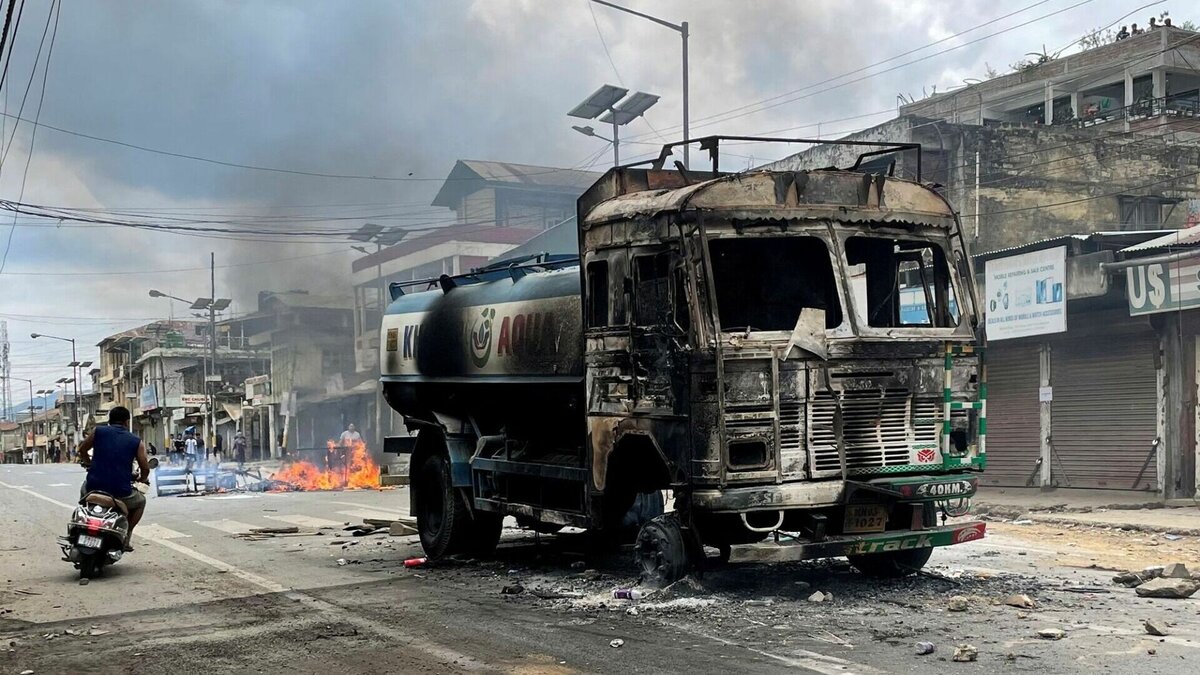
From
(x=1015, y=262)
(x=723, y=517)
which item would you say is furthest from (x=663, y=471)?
(x=1015, y=262)

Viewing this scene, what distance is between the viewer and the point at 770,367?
24.8 feet

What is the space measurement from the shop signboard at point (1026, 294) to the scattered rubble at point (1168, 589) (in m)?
11.7

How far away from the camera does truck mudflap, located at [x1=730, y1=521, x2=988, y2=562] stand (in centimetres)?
739

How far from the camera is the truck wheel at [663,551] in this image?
7.85 meters

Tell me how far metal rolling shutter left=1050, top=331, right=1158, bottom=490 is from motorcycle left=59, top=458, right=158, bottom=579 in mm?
15289

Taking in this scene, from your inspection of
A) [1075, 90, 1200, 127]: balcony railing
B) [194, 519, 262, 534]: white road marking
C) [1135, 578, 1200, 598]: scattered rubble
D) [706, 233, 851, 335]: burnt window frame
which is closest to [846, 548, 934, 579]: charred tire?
[1135, 578, 1200, 598]: scattered rubble

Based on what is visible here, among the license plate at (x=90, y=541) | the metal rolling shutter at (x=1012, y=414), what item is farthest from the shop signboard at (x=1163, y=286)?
the license plate at (x=90, y=541)

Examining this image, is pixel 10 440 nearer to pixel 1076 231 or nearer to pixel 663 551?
pixel 1076 231

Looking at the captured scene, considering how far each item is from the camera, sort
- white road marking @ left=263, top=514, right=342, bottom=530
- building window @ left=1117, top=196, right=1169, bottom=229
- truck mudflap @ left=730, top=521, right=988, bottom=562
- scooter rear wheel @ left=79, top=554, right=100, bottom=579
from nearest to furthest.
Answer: truck mudflap @ left=730, top=521, right=988, bottom=562 → scooter rear wheel @ left=79, top=554, right=100, bottom=579 → white road marking @ left=263, top=514, right=342, bottom=530 → building window @ left=1117, top=196, right=1169, bottom=229

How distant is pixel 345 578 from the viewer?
32.9 ft

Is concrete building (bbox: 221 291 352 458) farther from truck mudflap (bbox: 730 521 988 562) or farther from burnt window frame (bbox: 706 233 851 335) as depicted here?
truck mudflap (bbox: 730 521 988 562)

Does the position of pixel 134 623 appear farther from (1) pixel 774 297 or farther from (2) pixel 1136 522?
(2) pixel 1136 522

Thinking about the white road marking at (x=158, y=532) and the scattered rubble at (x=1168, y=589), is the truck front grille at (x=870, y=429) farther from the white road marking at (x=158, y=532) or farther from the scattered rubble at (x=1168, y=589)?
the white road marking at (x=158, y=532)

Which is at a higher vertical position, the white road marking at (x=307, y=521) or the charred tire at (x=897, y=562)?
the charred tire at (x=897, y=562)
